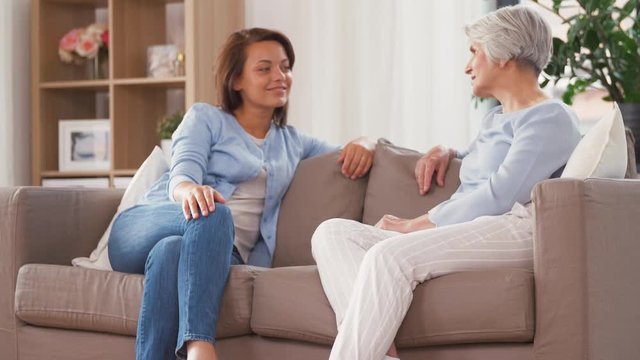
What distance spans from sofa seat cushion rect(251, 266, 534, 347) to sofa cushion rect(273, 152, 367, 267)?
563 millimetres

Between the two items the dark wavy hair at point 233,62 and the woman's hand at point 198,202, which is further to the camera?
the dark wavy hair at point 233,62

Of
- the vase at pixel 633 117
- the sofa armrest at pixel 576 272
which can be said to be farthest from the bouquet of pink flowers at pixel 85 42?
the sofa armrest at pixel 576 272

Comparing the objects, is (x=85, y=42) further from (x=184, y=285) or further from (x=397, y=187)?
(x=184, y=285)

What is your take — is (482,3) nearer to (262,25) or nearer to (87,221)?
(262,25)

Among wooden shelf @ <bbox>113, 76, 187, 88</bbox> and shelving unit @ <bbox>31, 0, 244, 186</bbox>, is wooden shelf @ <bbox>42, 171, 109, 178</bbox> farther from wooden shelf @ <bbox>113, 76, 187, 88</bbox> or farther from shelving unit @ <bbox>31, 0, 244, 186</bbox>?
wooden shelf @ <bbox>113, 76, 187, 88</bbox>

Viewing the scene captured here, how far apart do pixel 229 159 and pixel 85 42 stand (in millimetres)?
1773

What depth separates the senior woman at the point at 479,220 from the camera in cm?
214

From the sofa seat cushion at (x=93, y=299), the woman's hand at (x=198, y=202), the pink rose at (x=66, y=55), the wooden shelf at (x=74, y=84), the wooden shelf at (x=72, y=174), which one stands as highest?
the pink rose at (x=66, y=55)

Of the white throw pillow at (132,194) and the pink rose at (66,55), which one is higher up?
the pink rose at (66,55)

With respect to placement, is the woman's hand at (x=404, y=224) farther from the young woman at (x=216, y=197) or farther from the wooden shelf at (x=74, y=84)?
the wooden shelf at (x=74, y=84)

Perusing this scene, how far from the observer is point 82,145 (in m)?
4.39

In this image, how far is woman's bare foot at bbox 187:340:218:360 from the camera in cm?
226

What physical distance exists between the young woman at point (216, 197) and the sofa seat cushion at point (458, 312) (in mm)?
234

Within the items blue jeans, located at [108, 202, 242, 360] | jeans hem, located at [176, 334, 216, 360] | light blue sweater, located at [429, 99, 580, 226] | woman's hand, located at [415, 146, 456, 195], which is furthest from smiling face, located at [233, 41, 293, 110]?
jeans hem, located at [176, 334, 216, 360]
